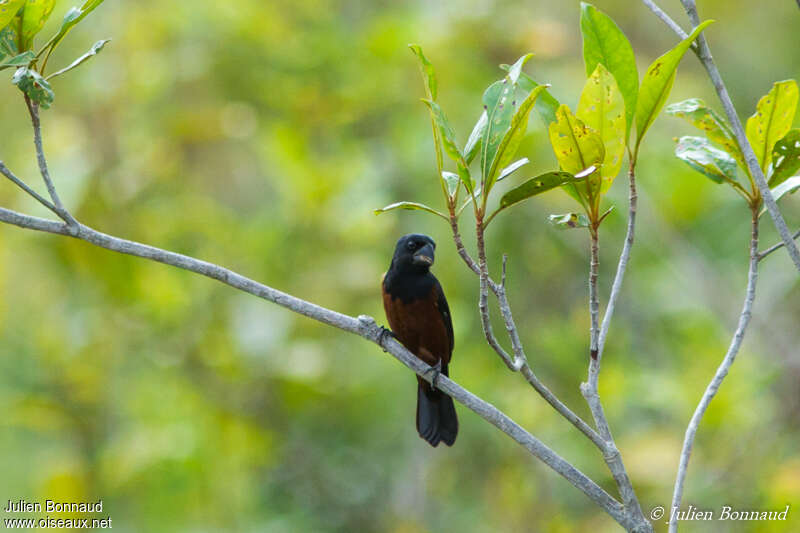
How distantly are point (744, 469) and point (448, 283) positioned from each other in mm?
2023

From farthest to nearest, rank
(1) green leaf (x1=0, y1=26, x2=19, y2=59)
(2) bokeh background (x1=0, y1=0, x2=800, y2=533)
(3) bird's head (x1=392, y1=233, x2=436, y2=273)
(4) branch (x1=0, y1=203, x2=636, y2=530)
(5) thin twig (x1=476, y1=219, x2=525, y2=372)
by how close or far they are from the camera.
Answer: (2) bokeh background (x1=0, y1=0, x2=800, y2=533) < (3) bird's head (x1=392, y1=233, x2=436, y2=273) < (1) green leaf (x1=0, y1=26, x2=19, y2=59) < (4) branch (x1=0, y1=203, x2=636, y2=530) < (5) thin twig (x1=476, y1=219, x2=525, y2=372)

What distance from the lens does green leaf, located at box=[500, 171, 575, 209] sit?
1648 millimetres

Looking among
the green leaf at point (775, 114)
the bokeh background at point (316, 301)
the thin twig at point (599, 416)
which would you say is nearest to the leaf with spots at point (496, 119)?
the thin twig at point (599, 416)

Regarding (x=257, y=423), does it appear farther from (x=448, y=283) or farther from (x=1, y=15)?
(x=1, y=15)

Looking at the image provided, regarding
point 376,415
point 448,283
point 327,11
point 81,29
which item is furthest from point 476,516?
point 81,29

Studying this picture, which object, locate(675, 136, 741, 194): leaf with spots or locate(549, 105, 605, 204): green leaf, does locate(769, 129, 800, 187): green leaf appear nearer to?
locate(675, 136, 741, 194): leaf with spots

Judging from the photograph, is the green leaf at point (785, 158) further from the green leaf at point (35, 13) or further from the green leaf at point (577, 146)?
the green leaf at point (35, 13)

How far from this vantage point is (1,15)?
1745mm

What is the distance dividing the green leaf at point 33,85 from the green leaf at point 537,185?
105 centimetres

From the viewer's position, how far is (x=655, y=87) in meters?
1.76

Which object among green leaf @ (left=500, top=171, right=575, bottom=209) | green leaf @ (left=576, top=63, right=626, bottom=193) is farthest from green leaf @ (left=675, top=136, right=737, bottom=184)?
green leaf @ (left=500, top=171, right=575, bottom=209)

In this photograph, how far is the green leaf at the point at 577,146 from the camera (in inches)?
66.9

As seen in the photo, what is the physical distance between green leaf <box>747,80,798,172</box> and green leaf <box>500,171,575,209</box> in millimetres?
610

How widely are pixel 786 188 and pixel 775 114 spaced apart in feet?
0.61
